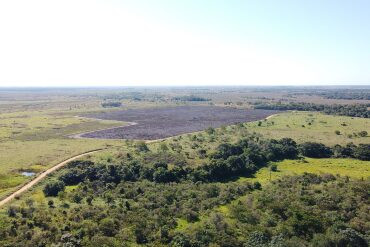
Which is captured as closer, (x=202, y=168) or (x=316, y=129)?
(x=202, y=168)

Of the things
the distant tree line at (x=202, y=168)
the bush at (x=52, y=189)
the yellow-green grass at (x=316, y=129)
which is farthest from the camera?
the yellow-green grass at (x=316, y=129)

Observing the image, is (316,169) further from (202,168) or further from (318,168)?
(202,168)

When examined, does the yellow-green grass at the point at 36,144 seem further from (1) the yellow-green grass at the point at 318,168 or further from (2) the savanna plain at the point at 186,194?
(1) the yellow-green grass at the point at 318,168

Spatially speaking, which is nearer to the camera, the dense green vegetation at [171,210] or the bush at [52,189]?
the dense green vegetation at [171,210]

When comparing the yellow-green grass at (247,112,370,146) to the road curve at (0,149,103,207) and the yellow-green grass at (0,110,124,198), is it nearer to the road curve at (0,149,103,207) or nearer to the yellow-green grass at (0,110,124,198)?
the yellow-green grass at (0,110,124,198)

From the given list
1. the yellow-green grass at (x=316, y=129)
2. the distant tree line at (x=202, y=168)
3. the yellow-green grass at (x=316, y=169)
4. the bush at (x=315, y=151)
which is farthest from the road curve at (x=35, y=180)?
the yellow-green grass at (x=316, y=129)

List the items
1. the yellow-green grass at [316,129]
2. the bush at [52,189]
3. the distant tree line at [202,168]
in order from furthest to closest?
the yellow-green grass at [316,129] → the distant tree line at [202,168] → the bush at [52,189]

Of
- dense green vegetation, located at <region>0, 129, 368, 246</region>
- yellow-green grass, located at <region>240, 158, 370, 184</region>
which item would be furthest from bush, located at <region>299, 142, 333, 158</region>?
dense green vegetation, located at <region>0, 129, 368, 246</region>

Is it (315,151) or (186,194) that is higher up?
(315,151)

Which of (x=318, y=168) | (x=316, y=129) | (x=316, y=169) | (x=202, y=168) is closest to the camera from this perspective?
(x=202, y=168)

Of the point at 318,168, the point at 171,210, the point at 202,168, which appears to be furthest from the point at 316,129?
the point at 171,210
